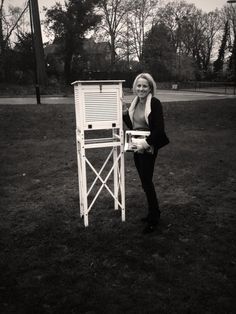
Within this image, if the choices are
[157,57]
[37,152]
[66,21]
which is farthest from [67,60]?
[37,152]

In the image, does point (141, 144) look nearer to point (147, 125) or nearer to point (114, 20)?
point (147, 125)

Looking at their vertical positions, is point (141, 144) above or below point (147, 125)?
below

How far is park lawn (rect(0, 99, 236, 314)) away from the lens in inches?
129

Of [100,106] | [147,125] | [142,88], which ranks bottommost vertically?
[147,125]

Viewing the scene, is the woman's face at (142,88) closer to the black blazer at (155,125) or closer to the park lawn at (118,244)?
the black blazer at (155,125)

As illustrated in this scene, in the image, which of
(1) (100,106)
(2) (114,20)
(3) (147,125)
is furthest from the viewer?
(2) (114,20)

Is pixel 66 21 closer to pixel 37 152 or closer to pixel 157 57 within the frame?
pixel 157 57

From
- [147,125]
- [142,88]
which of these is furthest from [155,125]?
[142,88]

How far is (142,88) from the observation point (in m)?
4.30

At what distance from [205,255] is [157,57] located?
46.1 meters

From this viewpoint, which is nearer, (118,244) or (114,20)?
(118,244)

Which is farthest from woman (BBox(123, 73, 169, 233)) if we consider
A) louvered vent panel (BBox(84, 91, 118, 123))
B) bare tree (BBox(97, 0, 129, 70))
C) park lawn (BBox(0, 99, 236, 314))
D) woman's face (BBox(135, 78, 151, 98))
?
bare tree (BBox(97, 0, 129, 70))

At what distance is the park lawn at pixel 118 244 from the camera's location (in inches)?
129

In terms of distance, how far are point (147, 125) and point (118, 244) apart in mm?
1628
